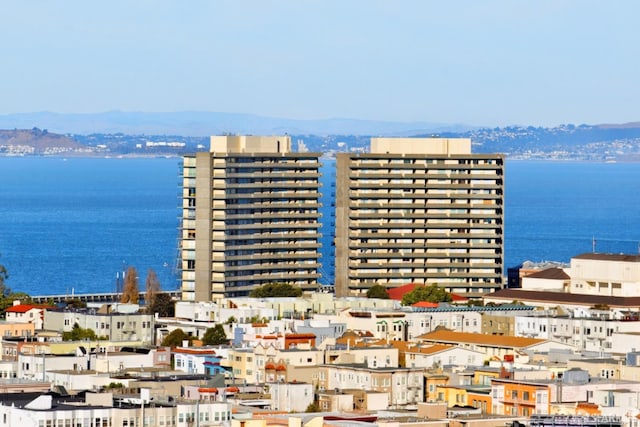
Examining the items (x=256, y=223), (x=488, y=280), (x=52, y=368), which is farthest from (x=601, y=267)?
(x=52, y=368)

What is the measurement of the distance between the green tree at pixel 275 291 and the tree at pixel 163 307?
5.14m

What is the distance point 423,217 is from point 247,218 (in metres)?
11.4

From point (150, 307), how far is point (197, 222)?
1566 centimetres

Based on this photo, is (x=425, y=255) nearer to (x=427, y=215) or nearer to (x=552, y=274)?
(x=427, y=215)

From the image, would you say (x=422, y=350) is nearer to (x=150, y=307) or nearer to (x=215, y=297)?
(x=150, y=307)

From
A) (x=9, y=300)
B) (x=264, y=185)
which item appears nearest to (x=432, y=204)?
(x=264, y=185)

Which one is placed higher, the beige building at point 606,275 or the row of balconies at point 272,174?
the row of balconies at point 272,174

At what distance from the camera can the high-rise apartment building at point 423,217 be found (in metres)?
148

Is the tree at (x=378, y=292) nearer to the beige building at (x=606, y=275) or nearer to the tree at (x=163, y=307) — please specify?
the beige building at (x=606, y=275)

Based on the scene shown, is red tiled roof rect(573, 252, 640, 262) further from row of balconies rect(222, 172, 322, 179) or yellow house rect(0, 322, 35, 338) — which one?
yellow house rect(0, 322, 35, 338)

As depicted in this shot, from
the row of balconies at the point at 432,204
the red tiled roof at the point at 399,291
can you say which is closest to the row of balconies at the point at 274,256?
the row of balconies at the point at 432,204

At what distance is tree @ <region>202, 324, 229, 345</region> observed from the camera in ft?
354

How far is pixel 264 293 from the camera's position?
137 metres

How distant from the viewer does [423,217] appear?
491ft
